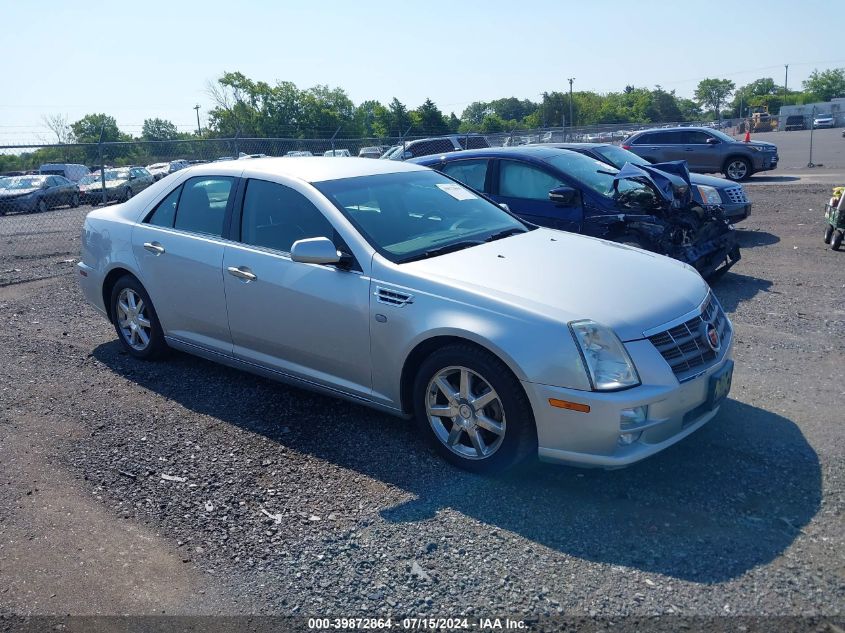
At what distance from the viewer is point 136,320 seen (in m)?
6.11

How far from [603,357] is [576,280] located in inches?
24.8

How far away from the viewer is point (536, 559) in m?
3.36

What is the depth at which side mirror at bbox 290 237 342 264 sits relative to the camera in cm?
439

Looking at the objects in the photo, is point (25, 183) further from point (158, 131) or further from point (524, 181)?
point (524, 181)

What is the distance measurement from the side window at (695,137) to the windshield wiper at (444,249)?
18436 millimetres

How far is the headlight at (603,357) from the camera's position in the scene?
3658mm

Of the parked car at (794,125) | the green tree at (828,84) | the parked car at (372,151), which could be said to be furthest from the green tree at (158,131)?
the green tree at (828,84)

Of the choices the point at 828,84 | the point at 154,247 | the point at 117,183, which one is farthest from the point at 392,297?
the point at 828,84

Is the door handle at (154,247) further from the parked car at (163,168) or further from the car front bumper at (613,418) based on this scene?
the parked car at (163,168)

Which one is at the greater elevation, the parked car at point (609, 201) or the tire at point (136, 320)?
the parked car at point (609, 201)

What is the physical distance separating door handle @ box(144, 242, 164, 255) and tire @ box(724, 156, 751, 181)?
1900cm

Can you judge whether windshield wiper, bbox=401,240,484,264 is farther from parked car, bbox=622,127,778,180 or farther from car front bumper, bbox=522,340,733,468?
parked car, bbox=622,127,778,180

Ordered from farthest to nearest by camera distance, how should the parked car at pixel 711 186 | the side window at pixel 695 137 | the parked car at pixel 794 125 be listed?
the parked car at pixel 794 125, the side window at pixel 695 137, the parked car at pixel 711 186

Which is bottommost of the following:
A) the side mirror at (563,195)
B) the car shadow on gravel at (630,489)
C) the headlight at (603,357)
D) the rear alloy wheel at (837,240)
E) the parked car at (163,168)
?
the car shadow on gravel at (630,489)
